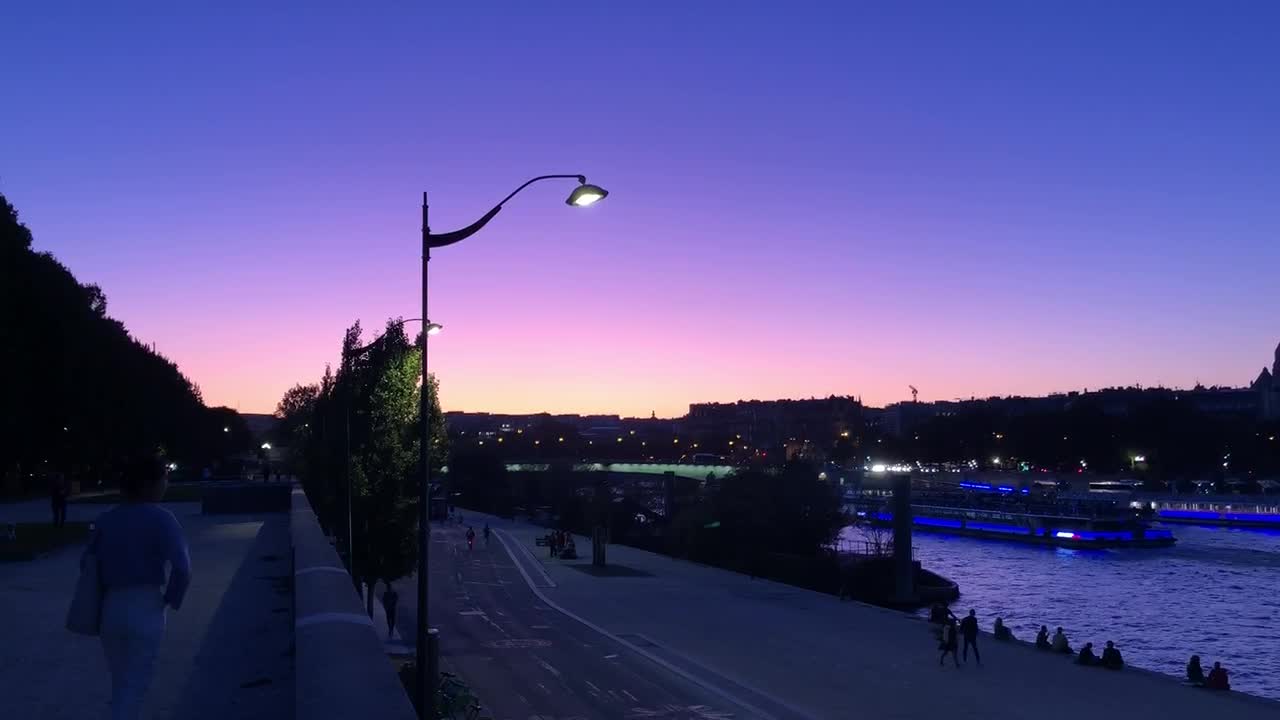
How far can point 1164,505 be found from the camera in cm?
11831

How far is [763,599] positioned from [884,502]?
263 feet

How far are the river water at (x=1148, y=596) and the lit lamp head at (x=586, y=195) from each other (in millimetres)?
33673

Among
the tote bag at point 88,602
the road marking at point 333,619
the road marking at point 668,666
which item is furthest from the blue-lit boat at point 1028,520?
the tote bag at point 88,602

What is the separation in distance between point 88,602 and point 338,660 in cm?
146

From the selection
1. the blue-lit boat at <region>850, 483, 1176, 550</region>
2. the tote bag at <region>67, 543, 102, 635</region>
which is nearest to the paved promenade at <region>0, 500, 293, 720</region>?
the tote bag at <region>67, 543, 102, 635</region>

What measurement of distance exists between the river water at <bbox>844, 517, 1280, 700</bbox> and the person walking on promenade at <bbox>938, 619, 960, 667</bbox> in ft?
41.1

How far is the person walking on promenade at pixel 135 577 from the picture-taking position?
181 inches

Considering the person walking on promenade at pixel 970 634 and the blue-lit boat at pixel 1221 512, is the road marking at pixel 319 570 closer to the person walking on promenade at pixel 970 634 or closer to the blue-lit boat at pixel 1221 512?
the person walking on promenade at pixel 970 634

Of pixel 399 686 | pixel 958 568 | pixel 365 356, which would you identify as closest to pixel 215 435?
pixel 958 568

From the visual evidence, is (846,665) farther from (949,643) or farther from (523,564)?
(523,564)

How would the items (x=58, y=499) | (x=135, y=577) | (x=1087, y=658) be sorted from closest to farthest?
1. (x=135, y=577)
2. (x=58, y=499)
3. (x=1087, y=658)

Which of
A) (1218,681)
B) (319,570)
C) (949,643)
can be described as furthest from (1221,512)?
(319,570)

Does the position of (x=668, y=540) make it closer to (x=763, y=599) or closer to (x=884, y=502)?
(x=763, y=599)

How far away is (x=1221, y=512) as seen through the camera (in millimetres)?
109000
